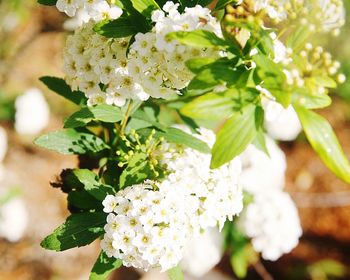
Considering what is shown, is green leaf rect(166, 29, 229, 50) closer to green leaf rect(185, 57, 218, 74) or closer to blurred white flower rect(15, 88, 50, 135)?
green leaf rect(185, 57, 218, 74)

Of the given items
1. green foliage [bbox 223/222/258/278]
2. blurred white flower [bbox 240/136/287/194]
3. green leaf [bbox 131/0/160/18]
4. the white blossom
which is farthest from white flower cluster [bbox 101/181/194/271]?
green foliage [bbox 223/222/258/278]

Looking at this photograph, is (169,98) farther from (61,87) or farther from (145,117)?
(61,87)

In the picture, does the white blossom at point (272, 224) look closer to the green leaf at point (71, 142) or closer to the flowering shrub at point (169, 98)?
the flowering shrub at point (169, 98)

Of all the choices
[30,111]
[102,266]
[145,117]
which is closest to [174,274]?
[102,266]

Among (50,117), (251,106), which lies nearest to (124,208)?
(251,106)

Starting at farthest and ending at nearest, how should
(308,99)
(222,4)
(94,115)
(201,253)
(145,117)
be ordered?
1. (201,253)
2. (145,117)
3. (94,115)
4. (222,4)
5. (308,99)

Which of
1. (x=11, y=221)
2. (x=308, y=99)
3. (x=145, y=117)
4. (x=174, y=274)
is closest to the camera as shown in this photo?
(x=308, y=99)

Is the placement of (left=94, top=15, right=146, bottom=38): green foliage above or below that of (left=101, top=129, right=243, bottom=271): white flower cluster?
above

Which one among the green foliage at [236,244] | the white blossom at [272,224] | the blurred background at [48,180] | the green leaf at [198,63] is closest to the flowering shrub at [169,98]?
the green leaf at [198,63]
